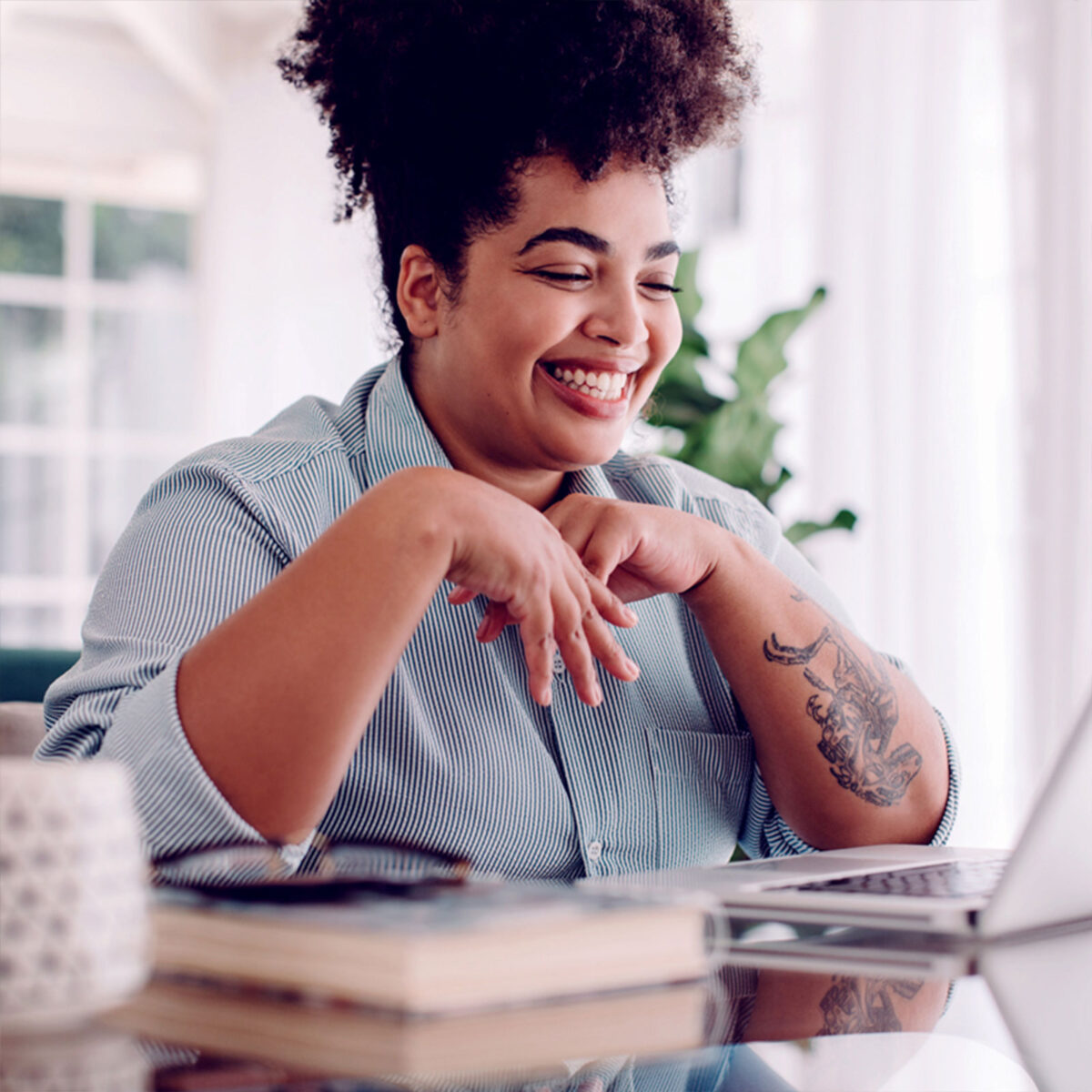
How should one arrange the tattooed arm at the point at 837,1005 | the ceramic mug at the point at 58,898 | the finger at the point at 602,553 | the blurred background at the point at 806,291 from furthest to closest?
the blurred background at the point at 806,291
the finger at the point at 602,553
the tattooed arm at the point at 837,1005
the ceramic mug at the point at 58,898

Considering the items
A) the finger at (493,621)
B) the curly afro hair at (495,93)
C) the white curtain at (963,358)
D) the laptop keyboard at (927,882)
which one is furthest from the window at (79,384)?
the laptop keyboard at (927,882)

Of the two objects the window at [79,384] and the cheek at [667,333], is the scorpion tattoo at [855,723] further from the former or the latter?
the window at [79,384]

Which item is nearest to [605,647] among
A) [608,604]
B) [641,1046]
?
[608,604]

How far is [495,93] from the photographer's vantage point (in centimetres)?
130

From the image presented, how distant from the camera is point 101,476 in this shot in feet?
18.0

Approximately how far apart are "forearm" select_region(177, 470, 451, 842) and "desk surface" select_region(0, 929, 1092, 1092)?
326 millimetres

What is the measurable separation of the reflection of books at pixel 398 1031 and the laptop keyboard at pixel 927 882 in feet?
0.78

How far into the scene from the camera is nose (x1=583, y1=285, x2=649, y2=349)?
1.30 m

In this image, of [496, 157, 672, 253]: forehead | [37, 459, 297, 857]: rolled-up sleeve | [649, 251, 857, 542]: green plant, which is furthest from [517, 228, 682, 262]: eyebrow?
[649, 251, 857, 542]: green plant

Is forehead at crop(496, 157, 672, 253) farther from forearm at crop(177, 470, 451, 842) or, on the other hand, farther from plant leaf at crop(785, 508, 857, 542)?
plant leaf at crop(785, 508, 857, 542)

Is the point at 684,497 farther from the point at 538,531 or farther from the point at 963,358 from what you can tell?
the point at 963,358

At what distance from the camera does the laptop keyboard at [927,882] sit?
77 centimetres

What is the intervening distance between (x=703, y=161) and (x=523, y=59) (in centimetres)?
310

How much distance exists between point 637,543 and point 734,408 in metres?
1.45
